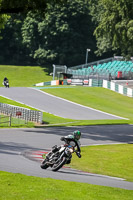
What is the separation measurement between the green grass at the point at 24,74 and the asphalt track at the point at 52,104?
20467mm

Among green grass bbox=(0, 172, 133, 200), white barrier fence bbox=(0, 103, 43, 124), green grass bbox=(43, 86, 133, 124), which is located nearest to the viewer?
green grass bbox=(0, 172, 133, 200)

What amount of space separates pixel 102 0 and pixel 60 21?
29.0m

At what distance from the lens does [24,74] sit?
83438 millimetres

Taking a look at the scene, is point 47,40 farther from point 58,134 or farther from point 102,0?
point 58,134

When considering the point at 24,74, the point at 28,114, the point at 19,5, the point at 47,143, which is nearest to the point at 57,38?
the point at 24,74

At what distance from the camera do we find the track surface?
1703 centimetres

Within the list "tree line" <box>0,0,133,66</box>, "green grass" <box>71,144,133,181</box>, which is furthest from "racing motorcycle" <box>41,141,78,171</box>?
"tree line" <box>0,0,133,66</box>

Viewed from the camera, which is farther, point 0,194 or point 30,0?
point 30,0

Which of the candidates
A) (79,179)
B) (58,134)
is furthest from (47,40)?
(79,179)

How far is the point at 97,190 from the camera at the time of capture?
1380cm

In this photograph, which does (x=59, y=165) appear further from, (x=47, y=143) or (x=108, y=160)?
(x=47, y=143)

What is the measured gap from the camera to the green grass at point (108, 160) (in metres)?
20.0

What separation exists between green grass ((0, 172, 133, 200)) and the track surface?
1801 millimetres

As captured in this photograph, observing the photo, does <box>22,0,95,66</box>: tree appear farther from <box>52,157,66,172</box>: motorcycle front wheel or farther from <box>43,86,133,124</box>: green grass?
<box>52,157,66,172</box>: motorcycle front wheel
